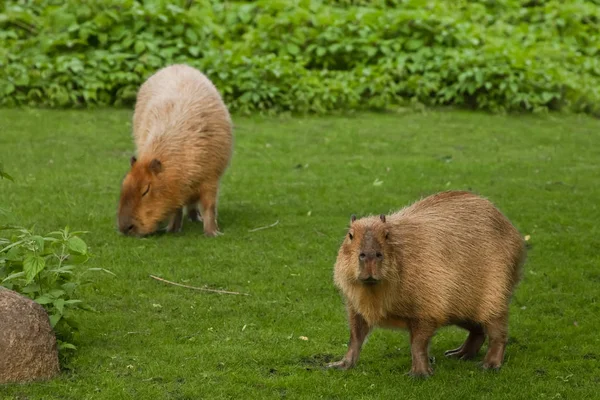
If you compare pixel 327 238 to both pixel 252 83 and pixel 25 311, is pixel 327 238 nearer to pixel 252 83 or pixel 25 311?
pixel 25 311

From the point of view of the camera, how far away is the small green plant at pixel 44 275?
19.2ft

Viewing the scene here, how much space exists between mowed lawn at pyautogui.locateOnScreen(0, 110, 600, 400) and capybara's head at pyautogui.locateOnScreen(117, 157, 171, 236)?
139mm

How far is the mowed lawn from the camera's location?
5.93 meters

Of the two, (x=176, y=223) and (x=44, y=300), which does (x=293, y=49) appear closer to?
(x=176, y=223)

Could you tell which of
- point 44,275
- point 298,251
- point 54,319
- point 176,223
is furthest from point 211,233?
point 54,319

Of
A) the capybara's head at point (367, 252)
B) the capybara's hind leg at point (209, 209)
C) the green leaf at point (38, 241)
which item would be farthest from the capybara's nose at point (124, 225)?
the capybara's head at point (367, 252)

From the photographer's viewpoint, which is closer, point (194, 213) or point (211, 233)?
point (211, 233)

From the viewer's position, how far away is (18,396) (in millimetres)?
5441

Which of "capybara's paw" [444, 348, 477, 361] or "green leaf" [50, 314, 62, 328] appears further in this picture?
"capybara's paw" [444, 348, 477, 361]

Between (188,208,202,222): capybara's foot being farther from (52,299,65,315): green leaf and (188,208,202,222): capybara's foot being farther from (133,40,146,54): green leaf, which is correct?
(133,40,146,54): green leaf

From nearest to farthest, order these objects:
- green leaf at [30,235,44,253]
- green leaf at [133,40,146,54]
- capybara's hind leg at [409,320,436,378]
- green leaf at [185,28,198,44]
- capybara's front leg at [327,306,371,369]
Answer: green leaf at [30,235,44,253] → capybara's hind leg at [409,320,436,378] → capybara's front leg at [327,306,371,369] → green leaf at [133,40,146,54] → green leaf at [185,28,198,44]

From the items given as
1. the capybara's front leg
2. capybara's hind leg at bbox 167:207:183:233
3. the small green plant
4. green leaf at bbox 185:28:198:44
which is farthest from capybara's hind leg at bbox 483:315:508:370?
green leaf at bbox 185:28:198:44

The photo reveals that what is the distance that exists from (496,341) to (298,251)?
2761mm

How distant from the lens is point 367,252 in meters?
5.63
